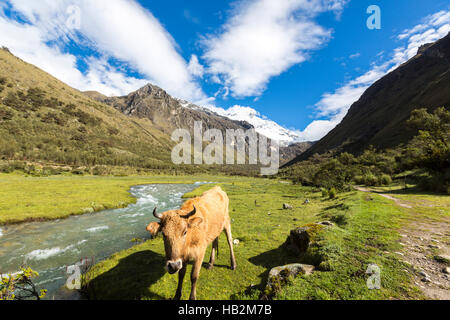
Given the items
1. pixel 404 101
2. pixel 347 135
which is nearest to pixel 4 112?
pixel 347 135

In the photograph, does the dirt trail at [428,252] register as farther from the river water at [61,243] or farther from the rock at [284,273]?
the river water at [61,243]

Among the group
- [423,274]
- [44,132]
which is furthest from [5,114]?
[423,274]

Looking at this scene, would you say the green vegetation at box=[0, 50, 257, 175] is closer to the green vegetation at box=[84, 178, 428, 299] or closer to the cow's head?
the green vegetation at box=[84, 178, 428, 299]

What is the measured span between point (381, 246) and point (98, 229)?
23.8 m

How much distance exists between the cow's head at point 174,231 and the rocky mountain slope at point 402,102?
400 feet

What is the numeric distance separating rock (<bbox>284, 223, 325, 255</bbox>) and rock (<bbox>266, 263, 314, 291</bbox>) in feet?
9.09

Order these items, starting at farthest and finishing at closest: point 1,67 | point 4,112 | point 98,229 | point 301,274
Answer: point 1,67, point 4,112, point 98,229, point 301,274

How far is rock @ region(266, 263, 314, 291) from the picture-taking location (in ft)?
20.3

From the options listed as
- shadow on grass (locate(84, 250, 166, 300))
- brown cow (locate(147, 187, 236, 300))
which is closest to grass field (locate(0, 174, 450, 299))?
shadow on grass (locate(84, 250, 166, 300))

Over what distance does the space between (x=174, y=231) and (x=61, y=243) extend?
16767mm

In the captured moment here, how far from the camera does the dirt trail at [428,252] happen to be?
4905 millimetres

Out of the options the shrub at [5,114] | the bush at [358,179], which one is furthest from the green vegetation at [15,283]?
the shrub at [5,114]
